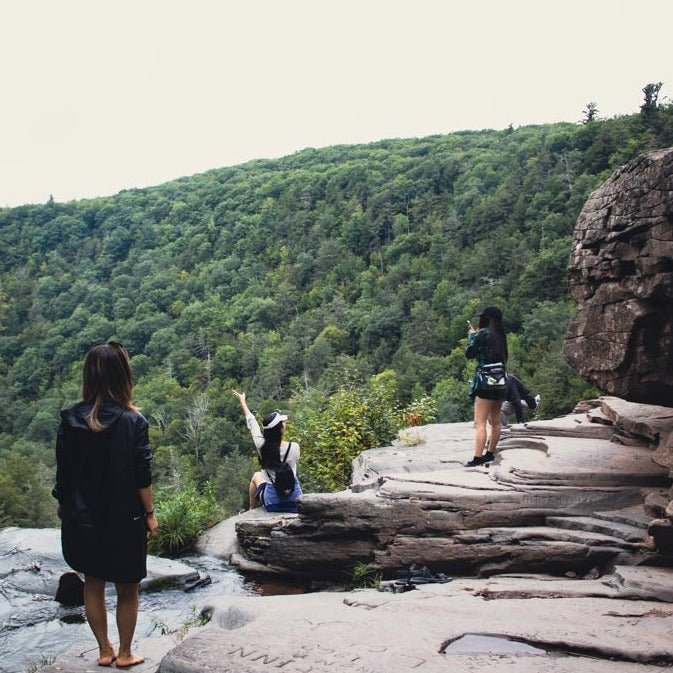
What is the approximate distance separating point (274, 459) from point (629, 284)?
480 cm

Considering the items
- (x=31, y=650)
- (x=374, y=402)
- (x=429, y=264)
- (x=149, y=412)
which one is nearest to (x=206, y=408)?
(x=149, y=412)

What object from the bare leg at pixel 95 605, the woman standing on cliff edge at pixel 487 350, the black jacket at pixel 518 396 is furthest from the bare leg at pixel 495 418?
the bare leg at pixel 95 605

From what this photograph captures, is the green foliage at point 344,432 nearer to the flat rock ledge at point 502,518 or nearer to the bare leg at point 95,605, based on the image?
the flat rock ledge at point 502,518

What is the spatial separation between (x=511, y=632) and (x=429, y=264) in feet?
320

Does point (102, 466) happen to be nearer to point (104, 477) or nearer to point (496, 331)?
point (104, 477)

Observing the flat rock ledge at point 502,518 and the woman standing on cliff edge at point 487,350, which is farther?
the woman standing on cliff edge at point 487,350

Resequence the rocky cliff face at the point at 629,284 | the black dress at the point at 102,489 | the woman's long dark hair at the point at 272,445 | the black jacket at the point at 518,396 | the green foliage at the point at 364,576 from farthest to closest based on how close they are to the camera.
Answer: the black jacket at the point at 518,396 → the woman's long dark hair at the point at 272,445 → the green foliage at the point at 364,576 → the rocky cliff face at the point at 629,284 → the black dress at the point at 102,489

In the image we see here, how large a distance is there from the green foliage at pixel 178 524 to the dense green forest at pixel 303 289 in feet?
0.80

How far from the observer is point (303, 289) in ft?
394

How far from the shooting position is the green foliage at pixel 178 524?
33.6 ft

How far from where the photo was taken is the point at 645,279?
641cm

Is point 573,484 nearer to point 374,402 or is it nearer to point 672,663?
point 672,663

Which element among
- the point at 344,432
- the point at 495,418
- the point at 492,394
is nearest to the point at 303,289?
the point at 344,432

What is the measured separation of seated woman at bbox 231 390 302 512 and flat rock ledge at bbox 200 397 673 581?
0.26 meters
